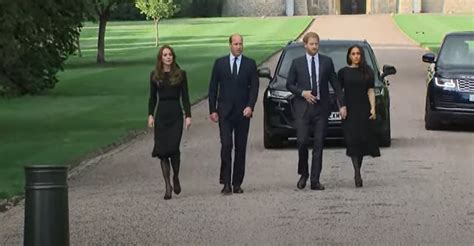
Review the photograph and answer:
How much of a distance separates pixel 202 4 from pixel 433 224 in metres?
83.2

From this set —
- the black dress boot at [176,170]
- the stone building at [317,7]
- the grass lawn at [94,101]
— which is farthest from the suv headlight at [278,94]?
the stone building at [317,7]

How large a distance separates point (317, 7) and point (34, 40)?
253 ft

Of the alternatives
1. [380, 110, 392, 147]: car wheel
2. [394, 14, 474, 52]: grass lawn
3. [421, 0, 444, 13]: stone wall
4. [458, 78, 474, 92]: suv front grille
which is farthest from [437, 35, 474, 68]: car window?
[421, 0, 444, 13]: stone wall

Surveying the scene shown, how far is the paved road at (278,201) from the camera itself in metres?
10.5

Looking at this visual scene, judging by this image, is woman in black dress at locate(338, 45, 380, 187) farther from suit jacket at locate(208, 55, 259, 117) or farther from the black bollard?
the black bollard

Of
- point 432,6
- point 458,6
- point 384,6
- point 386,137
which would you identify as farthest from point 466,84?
point 384,6

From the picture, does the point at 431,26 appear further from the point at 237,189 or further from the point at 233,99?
the point at 233,99

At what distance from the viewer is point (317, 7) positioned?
9694 centimetres

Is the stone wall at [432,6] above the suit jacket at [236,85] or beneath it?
beneath

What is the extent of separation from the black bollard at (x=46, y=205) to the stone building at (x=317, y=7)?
84.9 m

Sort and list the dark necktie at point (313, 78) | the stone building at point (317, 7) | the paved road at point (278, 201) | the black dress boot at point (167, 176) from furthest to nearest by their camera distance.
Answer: the stone building at point (317, 7)
the dark necktie at point (313, 78)
the black dress boot at point (167, 176)
the paved road at point (278, 201)

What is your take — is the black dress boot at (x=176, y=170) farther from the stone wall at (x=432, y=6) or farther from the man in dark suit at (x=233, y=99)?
the stone wall at (x=432, y=6)

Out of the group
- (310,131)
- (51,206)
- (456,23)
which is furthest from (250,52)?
(51,206)

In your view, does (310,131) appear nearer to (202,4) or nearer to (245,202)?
(245,202)
